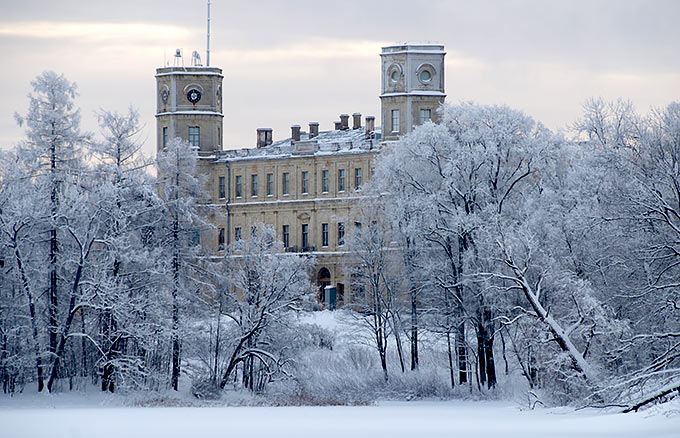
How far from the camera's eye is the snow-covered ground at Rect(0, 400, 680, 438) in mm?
35281

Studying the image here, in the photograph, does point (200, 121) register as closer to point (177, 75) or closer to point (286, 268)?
point (177, 75)

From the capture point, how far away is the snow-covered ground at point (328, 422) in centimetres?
3528

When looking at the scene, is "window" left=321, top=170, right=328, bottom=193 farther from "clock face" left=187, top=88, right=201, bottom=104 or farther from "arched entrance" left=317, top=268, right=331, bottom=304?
"clock face" left=187, top=88, right=201, bottom=104

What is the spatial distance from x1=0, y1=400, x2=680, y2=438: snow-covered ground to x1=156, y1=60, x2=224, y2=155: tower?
44683 millimetres

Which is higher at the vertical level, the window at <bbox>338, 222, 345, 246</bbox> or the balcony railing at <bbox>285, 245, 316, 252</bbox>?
the window at <bbox>338, 222, 345, 246</bbox>

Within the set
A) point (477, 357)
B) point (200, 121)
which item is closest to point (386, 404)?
point (477, 357)

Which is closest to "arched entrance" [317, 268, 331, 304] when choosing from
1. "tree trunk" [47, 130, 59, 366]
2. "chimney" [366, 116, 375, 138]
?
"chimney" [366, 116, 375, 138]

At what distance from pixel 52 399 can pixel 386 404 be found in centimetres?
1202

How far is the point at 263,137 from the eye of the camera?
98312mm

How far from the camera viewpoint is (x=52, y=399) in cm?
5225

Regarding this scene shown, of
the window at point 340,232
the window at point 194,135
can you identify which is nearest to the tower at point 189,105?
the window at point 194,135

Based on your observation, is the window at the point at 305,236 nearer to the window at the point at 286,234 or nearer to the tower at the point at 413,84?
the window at the point at 286,234

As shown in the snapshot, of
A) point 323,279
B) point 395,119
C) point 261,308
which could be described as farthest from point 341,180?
point 261,308

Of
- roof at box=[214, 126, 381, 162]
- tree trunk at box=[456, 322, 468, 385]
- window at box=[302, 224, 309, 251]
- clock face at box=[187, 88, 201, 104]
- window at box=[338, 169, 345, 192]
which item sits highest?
clock face at box=[187, 88, 201, 104]
